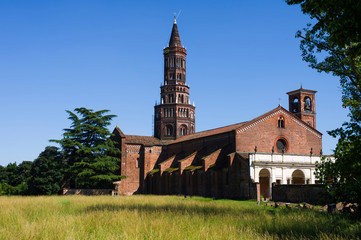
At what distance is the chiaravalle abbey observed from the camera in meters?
37.3

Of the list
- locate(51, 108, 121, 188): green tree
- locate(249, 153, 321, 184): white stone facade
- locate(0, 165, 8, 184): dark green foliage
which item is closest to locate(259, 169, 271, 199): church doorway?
locate(249, 153, 321, 184): white stone facade

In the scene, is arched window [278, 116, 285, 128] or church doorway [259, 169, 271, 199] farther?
arched window [278, 116, 285, 128]

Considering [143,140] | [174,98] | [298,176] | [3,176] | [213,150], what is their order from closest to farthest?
[298,176]
[213,150]
[143,140]
[3,176]
[174,98]

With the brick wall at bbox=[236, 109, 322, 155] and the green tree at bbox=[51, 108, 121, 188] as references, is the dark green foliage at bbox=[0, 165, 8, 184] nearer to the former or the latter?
the green tree at bbox=[51, 108, 121, 188]

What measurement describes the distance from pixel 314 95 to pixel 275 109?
738 inches

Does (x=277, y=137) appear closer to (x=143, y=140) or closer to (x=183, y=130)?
(x=183, y=130)

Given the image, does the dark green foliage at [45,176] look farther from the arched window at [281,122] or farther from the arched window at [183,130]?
the arched window at [281,122]

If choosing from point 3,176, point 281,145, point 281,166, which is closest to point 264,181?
point 281,166

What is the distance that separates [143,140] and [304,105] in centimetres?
2460

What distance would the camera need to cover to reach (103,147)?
157 feet

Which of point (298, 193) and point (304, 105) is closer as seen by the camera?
point (298, 193)

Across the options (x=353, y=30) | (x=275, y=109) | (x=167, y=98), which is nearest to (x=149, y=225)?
(x=353, y=30)

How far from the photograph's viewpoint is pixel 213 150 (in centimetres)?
4378

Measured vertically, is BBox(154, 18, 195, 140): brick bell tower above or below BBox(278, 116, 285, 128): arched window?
above
